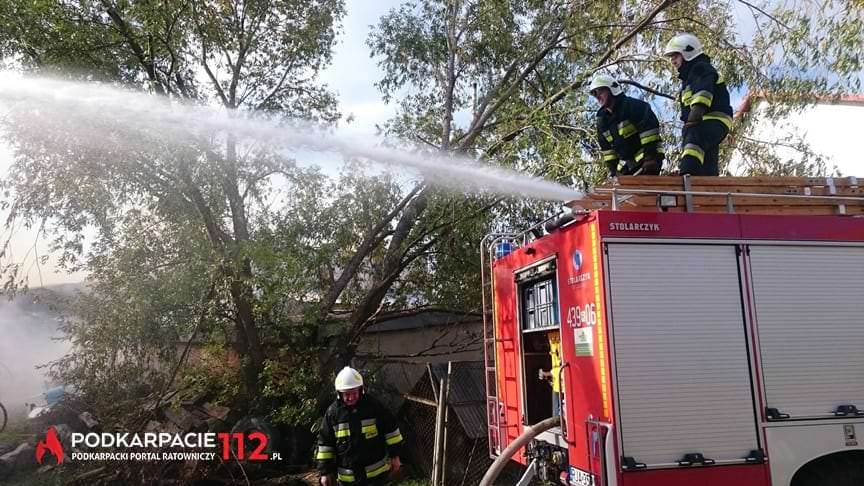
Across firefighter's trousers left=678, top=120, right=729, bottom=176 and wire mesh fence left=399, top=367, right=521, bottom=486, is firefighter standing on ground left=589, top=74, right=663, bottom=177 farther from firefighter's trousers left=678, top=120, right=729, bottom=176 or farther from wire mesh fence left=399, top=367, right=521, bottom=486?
wire mesh fence left=399, top=367, right=521, bottom=486

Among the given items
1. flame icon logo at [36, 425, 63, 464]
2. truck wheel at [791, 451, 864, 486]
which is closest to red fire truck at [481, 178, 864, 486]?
truck wheel at [791, 451, 864, 486]

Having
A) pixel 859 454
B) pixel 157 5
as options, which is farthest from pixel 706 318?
pixel 157 5

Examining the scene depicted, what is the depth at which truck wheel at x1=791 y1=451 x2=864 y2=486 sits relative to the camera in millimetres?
4266

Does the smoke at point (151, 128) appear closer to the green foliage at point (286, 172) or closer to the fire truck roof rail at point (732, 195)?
the green foliage at point (286, 172)

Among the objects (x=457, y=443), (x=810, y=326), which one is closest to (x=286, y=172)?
(x=457, y=443)

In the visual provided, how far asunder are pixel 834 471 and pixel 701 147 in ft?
9.04

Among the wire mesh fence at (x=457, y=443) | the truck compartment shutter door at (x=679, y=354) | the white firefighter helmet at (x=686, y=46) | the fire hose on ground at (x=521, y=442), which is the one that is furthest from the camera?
the wire mesh fence at (x=457, y=443)

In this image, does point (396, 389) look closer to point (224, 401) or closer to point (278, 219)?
point (224, 401)

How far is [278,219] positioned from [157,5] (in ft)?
11.4

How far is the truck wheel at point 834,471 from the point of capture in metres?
4.27

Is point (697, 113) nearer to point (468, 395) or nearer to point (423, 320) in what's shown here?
point (468, 395)

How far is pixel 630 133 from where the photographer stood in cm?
613

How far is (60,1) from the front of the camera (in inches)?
347

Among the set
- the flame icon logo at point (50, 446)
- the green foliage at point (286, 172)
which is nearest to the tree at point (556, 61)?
the green foliage at point (286, 172)
